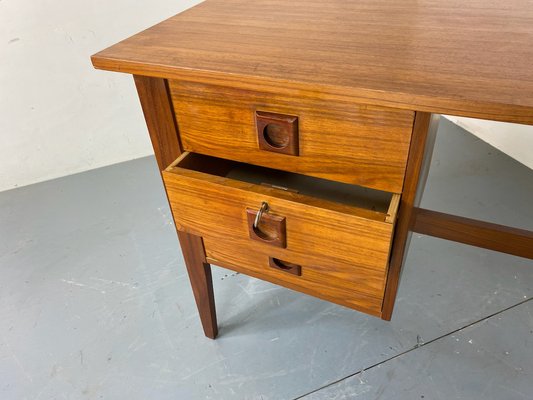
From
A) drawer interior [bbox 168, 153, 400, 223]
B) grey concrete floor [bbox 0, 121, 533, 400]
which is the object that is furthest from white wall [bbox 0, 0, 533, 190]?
drawer interior [bbox 168, 153, 400, 223]

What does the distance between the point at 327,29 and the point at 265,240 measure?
35 cm

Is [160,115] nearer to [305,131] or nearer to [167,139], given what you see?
[167,139]

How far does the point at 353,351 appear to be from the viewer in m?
0.93

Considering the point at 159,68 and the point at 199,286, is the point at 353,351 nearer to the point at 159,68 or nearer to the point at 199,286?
the point at 199,286

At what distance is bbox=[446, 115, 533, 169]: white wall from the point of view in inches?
56.7

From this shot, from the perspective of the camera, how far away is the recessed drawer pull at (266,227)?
0.59m

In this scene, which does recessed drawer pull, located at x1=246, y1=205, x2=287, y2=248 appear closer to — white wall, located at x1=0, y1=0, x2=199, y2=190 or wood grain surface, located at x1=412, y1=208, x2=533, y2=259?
wood grain surface, located at x1=412, y1=208, x2=533, y2=259

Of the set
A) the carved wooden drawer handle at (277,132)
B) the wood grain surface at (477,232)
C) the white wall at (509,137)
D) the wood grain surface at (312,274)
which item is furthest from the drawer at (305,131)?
the white wall at (509,137)

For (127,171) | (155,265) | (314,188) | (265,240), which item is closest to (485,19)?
(314,188)

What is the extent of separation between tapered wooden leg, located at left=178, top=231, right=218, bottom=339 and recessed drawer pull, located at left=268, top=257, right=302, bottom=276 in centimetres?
14

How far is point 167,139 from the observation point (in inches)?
27.5

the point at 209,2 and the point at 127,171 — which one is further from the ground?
the point at 209,2

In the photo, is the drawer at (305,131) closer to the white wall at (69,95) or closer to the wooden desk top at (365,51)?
the wooden desk top at (365,51)

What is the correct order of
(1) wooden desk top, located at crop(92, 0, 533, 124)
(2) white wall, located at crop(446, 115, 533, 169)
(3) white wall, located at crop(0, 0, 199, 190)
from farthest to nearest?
(2) white wall, located at crop(446, 115, 533, 169) → (3) white wall, located at crop(0, 0, 199, 190) → (1) wooden desk top, located at crop(92, 0, 533, 124)
